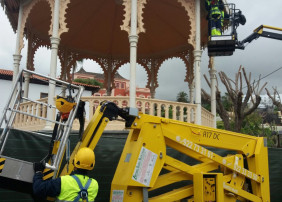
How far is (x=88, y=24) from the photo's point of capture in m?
14.5

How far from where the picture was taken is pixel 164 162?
458cm

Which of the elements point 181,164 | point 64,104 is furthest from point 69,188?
point 181,164

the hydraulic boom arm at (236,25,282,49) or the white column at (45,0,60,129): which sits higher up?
the hydraulic boom arm at (236,25,282,49)

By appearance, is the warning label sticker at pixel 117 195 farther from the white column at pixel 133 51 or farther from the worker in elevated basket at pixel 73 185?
the white column at pixel 133 51

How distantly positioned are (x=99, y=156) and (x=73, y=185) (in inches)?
101

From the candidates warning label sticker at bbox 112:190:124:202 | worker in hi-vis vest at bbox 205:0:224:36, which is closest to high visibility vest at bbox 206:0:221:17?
worker in hi-vis vest at bbox 205:0:224:36

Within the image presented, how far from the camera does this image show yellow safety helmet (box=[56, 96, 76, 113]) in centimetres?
387

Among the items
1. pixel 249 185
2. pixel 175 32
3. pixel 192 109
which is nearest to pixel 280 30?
pixel 175 32

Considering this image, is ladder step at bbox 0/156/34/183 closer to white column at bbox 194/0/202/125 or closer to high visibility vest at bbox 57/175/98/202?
high visibility vest at bbox 57/175/98/202

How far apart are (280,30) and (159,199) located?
1198 centimetres

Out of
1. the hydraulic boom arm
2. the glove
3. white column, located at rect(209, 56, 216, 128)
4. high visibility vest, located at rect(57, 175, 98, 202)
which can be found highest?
the hydraulic boom arm

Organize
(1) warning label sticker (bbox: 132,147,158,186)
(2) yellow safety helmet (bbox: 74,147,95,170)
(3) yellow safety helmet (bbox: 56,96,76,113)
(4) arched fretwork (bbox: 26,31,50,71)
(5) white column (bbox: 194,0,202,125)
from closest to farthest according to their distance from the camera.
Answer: (2) yellow safety helmet (bbox: 74,147,95,170), (3) yellow safety helmet (bbox: 56,96,76,113), (1) warning label sticker (bbox: 132,147,158,186), (5) white column (bbox: 194,0,202,125), (4) arched fretwork (bbox: 26,31,50,71)

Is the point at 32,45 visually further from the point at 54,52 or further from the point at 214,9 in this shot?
the point at 214,9

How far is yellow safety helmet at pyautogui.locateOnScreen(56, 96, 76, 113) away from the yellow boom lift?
4 centimetres
